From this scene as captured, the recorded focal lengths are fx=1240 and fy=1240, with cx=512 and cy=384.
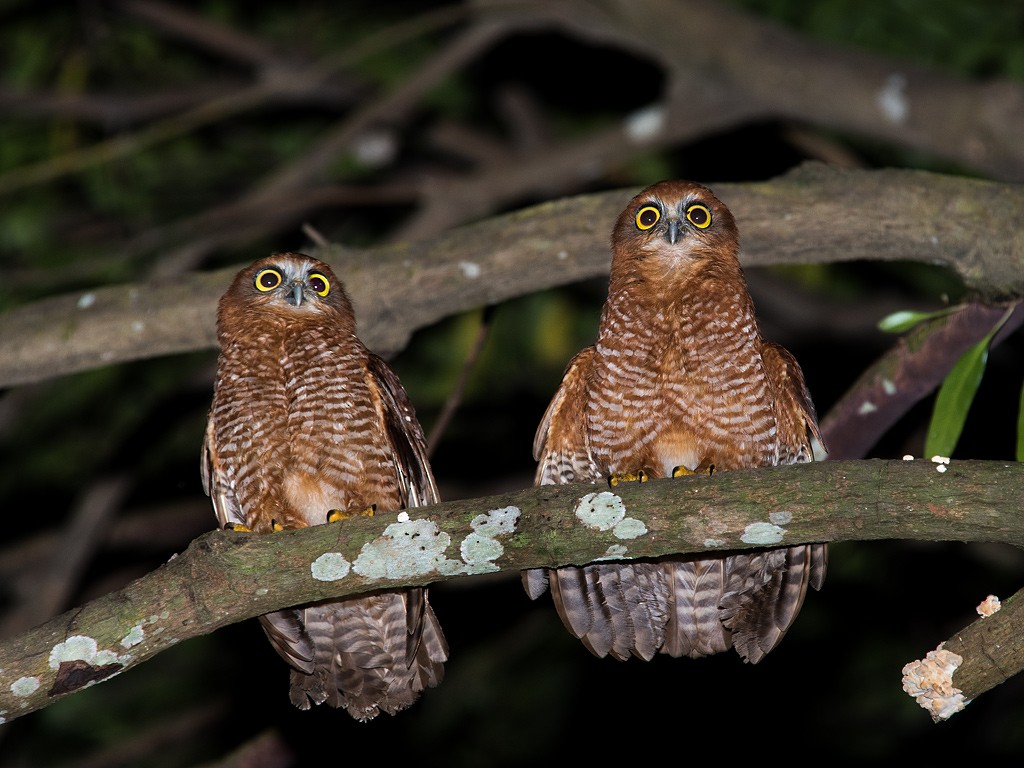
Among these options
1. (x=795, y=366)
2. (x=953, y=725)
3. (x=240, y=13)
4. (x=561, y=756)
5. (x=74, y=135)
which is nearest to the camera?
(x=795, y=366)

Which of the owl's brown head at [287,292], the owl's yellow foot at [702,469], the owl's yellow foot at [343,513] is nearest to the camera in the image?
the owl's yellow foot at [702,469]

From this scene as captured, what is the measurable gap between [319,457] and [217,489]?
2.12 ft

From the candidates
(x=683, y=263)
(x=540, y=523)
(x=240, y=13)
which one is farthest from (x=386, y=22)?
(x=540, y=523)

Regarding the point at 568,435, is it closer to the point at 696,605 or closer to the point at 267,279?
the point at 696,605

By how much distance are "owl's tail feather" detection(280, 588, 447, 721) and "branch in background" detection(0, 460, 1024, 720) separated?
1.32 metres

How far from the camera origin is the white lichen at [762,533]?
3.59 m

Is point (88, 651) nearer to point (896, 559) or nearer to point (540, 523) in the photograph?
point (540, 523)

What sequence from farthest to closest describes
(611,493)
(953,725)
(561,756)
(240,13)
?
(561,756) < (240,13) < (953,725) < (611,493)

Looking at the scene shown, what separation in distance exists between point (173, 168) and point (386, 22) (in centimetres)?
197

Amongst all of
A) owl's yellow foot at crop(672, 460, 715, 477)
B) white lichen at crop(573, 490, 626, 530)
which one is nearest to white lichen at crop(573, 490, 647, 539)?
white lichen at crop(573, 490, 626, 530)

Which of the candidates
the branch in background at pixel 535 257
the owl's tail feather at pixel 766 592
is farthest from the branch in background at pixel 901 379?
the owl's tail feather at pixel 766 592

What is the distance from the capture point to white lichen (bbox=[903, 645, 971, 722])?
3463 mm

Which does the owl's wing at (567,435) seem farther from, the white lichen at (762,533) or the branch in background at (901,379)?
the white lichen at (762,533)

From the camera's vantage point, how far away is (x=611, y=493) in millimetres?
3605
